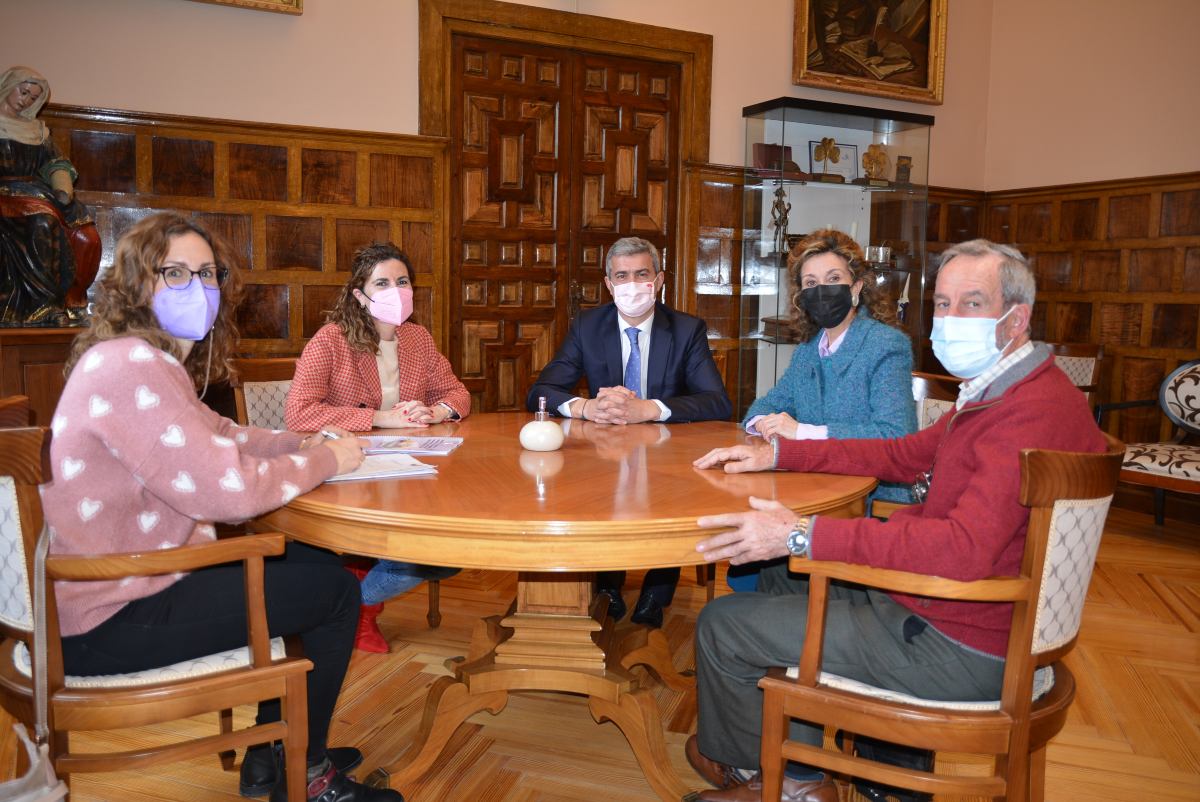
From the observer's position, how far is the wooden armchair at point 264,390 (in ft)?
9.49

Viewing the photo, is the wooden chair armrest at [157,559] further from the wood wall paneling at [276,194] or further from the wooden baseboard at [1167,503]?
the wooden baseboard at [1167,503]

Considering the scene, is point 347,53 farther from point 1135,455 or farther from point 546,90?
point 1135,455

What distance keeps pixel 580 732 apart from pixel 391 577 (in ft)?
2.53

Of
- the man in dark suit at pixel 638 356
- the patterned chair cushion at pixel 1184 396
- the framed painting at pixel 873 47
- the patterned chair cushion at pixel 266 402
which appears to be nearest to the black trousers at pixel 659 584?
the man in dark suit at pixel 638 356

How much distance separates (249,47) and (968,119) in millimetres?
5006

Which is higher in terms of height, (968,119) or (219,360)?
(968,119)

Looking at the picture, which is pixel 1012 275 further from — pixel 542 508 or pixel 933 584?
pixel 542 508

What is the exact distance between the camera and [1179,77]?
18.4 ft

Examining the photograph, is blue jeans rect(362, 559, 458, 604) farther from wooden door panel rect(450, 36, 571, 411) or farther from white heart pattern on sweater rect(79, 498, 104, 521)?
wooden door panel rect(450, 36, 571, 411)

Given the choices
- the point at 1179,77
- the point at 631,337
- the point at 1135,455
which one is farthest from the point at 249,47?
the point at 1179,77

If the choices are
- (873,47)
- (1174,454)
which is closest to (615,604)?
(1174,454)

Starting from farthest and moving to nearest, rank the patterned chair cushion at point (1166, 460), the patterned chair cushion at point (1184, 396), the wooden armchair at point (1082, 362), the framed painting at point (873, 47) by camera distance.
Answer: the framed painting at point (873, 47), the wooden armchair at point (1082, 362), the patterned chair cushion at point (1184, 396), the patterned chair cushion at point (1166, 460)

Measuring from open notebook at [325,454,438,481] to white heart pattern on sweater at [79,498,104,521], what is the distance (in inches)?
16.7

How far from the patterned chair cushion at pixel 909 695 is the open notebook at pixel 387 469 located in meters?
0.86
